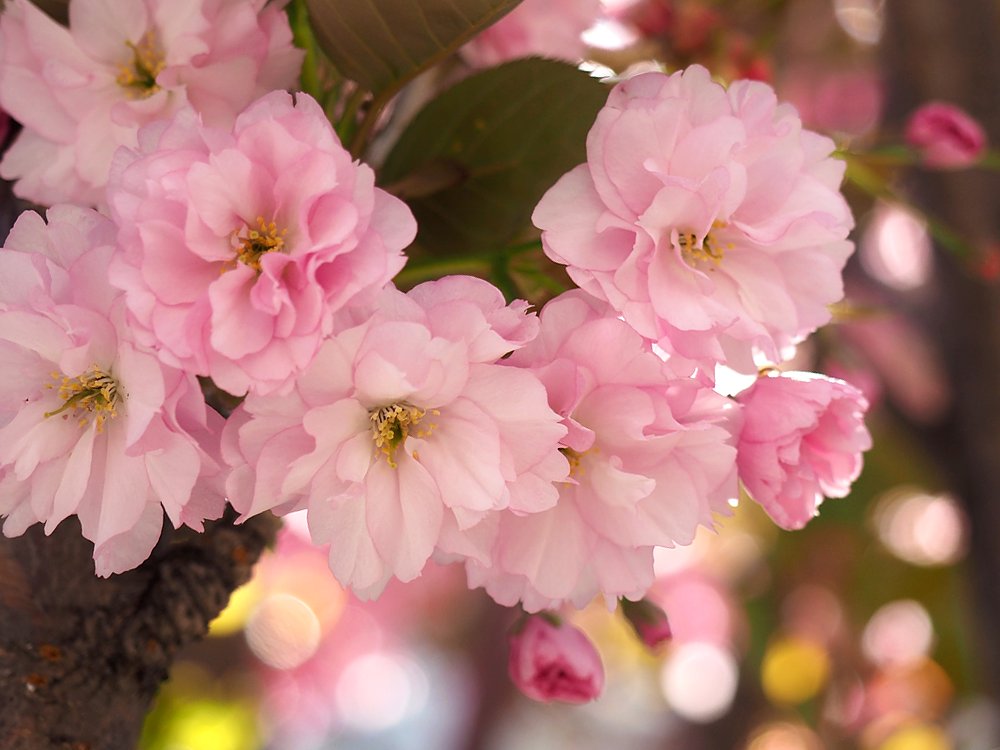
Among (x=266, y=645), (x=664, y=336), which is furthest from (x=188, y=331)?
(x=266, y=645)

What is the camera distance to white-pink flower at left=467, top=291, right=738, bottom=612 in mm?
377

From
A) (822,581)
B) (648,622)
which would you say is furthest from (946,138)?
(822,581)

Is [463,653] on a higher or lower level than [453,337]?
lower

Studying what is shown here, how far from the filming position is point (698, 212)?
0.38 m

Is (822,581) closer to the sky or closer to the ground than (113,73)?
closer to the ground

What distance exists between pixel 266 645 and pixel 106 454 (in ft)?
5.40

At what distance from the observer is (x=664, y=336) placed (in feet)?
1.20

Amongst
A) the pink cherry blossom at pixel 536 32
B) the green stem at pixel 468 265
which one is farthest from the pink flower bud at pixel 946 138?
the green stem at pixel 468 265

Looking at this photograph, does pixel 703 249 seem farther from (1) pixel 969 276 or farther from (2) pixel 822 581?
(2) pixel 822 581

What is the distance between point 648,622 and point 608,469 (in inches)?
5.9

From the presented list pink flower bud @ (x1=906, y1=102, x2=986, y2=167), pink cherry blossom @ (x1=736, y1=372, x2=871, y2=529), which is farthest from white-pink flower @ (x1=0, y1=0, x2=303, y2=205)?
pink flower bud @ (x1=906, y1=102, x2=986, y2=167)

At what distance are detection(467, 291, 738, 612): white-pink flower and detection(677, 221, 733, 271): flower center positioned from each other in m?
0.04

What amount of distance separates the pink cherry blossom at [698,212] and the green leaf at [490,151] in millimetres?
79

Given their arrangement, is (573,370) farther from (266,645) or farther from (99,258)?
(266,645)
